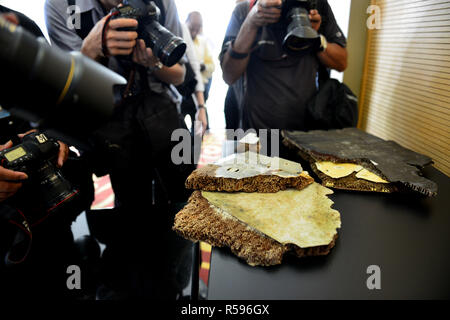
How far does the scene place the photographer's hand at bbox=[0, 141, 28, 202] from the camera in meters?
0.55

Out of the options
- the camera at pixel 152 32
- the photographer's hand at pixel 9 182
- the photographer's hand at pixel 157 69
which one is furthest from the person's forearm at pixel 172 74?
the photographer's hand at pixel 9 182

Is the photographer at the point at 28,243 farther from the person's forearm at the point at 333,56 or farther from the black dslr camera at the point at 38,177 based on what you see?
the person's forearm at the point at 333,56

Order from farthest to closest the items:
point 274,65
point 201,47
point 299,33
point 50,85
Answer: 1. point 201,47
2. point 274,65
3. point 299,33
4. point 50,85

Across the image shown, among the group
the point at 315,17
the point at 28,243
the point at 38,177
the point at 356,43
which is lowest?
the point at 28,243

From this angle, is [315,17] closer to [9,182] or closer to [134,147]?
[134,147]

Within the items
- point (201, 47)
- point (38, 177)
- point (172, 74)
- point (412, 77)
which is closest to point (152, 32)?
point (172, 74)

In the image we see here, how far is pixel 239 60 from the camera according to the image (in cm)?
105

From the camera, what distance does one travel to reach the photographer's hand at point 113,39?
712 mm

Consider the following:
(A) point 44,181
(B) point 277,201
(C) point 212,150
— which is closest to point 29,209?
(A) point 44,181

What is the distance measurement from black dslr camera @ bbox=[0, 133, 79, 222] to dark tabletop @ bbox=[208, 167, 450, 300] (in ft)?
1.34

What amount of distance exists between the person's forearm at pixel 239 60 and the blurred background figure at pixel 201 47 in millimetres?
1449

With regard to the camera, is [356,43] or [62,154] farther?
[356,43]

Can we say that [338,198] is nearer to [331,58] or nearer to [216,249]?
[216,249]

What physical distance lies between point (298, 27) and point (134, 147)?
2.17 ft
